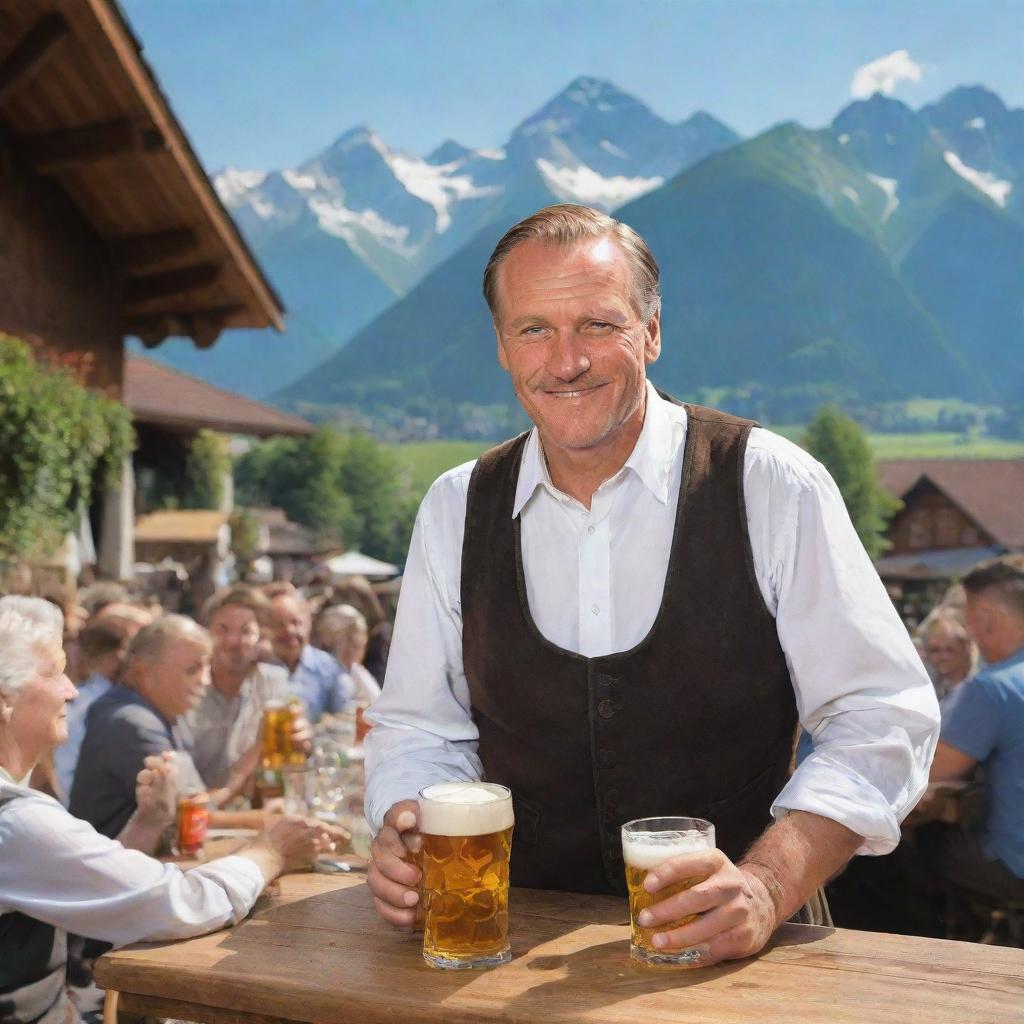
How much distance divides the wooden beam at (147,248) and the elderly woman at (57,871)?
690 centimetres

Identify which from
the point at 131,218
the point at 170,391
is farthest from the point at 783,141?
the point at 131,218

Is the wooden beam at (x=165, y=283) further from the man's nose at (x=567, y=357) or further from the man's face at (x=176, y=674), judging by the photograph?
the man's nose at (x=567, y=357)

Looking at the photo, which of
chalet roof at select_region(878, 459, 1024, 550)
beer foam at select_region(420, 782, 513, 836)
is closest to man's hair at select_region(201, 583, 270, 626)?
beer foam at select_region(420, 782, 513, 836)

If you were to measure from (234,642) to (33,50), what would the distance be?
424cm

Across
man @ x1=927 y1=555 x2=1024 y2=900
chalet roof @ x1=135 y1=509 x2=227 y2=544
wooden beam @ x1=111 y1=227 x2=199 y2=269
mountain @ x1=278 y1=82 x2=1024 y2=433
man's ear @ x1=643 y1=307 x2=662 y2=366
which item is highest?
mountain @ x1=278 y1=82 x2=1024 y2=433

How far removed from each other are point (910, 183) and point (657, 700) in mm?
180486

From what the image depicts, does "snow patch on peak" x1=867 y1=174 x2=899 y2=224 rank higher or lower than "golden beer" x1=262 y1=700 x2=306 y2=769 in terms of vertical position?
higher

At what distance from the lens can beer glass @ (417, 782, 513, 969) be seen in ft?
3.87

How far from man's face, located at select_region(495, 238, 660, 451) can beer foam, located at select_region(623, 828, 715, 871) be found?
48 centimetres

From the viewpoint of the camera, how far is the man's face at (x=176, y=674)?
3.19 metres

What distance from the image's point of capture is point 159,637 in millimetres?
3217

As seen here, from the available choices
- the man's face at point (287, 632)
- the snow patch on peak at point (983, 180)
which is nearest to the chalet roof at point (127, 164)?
the man's face at point (287, 632)

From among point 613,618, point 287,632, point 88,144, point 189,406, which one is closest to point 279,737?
point 287,632

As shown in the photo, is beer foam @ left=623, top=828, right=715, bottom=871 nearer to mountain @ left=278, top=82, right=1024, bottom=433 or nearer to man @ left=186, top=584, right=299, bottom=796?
man @ left=186, top=584, right=299, bottom=796
